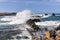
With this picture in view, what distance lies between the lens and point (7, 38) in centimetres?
2422

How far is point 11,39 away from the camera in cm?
2377

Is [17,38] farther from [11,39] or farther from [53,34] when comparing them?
[53,34]

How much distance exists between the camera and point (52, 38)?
57.0 ft

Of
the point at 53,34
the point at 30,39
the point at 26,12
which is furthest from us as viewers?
the point at 26,12

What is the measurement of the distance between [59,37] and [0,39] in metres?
8.77

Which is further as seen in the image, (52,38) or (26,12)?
(26,12)

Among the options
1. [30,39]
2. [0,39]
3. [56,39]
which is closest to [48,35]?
[56,39]

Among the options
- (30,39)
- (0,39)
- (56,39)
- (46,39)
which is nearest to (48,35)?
(46,39)

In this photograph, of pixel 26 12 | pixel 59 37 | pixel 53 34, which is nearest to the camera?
pixel 59 37

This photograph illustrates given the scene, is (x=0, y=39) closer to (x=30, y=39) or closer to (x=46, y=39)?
(x=30, y=39)

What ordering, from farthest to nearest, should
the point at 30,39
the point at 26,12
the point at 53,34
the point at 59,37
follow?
the point at 26,12 < the point at 30,39 < the point at 53,34 < the point at 59,37

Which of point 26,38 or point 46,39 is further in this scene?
point 26,38

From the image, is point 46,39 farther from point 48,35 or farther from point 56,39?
point 56,39

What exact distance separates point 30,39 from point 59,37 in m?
7.12
